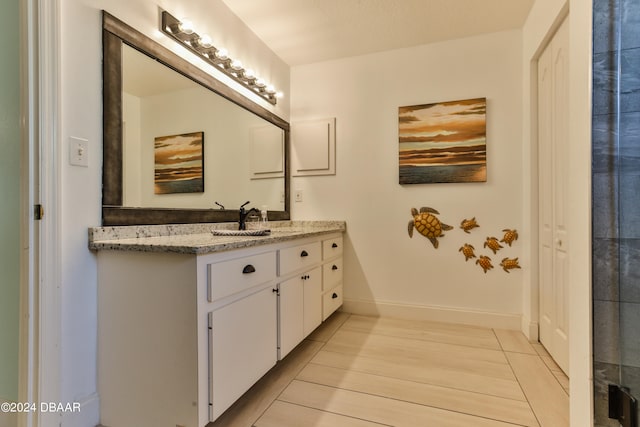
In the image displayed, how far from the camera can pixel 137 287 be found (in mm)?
1222

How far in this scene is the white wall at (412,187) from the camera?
2395mm

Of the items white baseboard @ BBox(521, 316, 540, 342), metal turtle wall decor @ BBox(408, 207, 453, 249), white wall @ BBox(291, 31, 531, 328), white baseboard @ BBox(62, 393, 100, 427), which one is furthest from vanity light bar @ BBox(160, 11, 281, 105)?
white baseboard @ BBox(521, 316, 540, 342)

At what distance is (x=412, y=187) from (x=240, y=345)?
1.89m

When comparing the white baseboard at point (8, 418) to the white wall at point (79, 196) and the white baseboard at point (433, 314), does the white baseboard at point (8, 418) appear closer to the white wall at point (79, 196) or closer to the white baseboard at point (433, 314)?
the white wall at point (79, 196)

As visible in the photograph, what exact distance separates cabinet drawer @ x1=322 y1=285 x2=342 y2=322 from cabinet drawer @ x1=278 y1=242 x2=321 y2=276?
1.12 feet

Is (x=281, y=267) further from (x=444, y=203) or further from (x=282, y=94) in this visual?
(x=282, y=94)

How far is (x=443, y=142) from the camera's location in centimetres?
249

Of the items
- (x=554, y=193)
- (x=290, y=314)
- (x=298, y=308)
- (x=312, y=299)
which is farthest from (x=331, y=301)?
(x=554, y=193)

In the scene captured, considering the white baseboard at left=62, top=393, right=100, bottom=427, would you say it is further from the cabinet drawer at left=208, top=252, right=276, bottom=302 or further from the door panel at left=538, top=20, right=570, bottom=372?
the door panel at left=538, top=20, right=570, bottom=372

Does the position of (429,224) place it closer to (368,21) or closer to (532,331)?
(532,331)

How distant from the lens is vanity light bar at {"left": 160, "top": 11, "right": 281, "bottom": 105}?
1.66 meters

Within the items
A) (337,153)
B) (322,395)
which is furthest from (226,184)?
(322,395)

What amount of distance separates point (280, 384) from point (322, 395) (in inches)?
9.7

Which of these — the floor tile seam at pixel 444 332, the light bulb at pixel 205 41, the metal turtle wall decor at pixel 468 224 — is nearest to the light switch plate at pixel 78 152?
the light bulb at pixel 205 41
